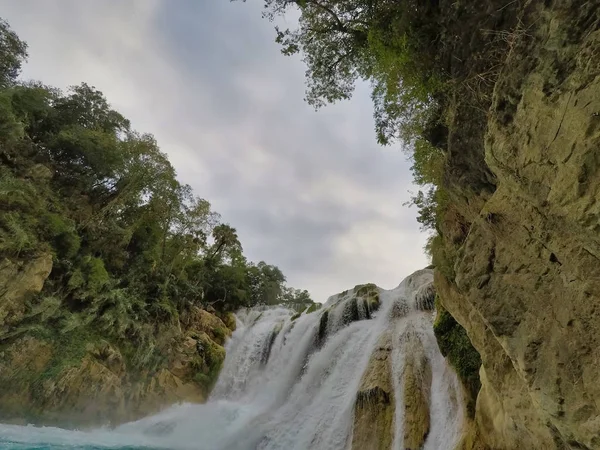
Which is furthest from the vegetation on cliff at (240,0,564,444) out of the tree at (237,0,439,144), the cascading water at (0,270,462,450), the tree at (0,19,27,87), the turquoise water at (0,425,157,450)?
the tree at (0,19,27,87)

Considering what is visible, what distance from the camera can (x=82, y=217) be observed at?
1694 cm

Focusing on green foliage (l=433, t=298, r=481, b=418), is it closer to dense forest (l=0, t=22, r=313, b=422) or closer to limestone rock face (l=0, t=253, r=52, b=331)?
dense forest (l=0, t=22, r=313, b=422)

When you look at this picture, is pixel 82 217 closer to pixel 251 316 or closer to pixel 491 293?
pixel 251 316

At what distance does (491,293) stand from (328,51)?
286 inches

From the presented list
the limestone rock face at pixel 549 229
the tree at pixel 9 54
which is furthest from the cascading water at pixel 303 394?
the tree at pixel 9 54

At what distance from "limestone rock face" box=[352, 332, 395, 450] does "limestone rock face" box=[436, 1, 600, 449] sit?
4.61 metres

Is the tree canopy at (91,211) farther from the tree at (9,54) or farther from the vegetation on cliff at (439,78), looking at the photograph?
the vegetation on cliff at (439,78)

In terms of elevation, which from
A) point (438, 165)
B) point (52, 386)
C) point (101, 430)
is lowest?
point (101, 430)

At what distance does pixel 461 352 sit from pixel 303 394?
262 inches

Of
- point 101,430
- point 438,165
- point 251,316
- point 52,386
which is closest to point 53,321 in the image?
point 52,386

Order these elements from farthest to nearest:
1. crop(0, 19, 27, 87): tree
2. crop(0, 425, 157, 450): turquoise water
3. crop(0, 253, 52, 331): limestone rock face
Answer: crop(0, 19, 27, 87): tree → crop(0, 253, 52, 331): limestone rock face → crop(0, 425, 157, 450): turquoise water

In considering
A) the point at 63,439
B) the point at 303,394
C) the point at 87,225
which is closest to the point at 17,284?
the point at 87,225

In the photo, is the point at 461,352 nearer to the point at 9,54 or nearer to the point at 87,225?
the point at 87,225

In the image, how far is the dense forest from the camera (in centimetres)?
1323
